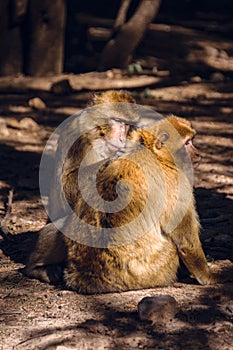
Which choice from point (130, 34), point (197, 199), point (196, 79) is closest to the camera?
point (197, 199)

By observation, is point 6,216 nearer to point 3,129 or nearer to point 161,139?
point 161,139

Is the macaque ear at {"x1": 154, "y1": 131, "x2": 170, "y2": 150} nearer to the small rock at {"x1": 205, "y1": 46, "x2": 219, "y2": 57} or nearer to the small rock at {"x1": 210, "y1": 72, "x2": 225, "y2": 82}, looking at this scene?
the small rock at {"x1": 210, "y1": 72, "x2": 225, "y2": 82}

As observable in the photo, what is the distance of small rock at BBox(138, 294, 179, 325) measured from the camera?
4.24m

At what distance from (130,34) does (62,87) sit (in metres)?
1.22

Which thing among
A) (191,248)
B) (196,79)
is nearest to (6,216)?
(191,248)

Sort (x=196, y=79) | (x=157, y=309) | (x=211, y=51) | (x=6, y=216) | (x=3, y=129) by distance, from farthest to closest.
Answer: (x=211, y=51)
(x=196, y=79)
(x=3, y=129)
(x=6, y=216)
(x=157, y=309)

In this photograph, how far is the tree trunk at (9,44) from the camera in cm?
1080

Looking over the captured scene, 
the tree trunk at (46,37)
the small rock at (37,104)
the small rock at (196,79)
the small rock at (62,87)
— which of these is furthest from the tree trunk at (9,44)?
the small rock at (196,79)

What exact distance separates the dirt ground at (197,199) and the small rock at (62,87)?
3.3 inches

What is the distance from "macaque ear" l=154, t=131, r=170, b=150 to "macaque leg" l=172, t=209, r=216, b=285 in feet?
1.55

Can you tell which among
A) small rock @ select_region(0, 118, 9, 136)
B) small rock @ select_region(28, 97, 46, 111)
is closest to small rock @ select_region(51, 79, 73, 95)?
small rock @ select_region(28, 97, 46, 111)

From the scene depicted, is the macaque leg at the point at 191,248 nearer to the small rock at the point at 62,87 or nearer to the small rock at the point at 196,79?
the small rock at the point at 62,87

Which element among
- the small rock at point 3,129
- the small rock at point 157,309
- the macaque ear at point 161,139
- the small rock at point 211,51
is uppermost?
the macaque ear at point 161,139

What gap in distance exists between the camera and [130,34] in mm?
10922
